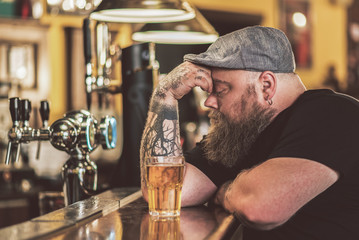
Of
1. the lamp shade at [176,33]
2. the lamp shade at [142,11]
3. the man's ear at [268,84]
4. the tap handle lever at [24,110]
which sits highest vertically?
the lamp shade at [142,11]

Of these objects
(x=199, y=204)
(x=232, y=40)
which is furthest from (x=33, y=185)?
(x=232, y=40)

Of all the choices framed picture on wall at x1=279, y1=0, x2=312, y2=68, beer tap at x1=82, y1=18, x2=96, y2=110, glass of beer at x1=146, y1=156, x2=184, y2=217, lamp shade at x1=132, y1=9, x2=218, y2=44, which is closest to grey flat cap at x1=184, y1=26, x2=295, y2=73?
glass of beer at x1=146, y1=156, x2=184, y2=217

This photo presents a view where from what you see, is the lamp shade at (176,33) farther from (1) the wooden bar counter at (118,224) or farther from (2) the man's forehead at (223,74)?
(1) the wooden bar counter at (118,224)

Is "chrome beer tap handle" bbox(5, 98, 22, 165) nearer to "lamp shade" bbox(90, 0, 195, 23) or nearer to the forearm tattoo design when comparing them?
the forearm tattoo design

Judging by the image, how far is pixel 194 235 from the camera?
1.10 meters

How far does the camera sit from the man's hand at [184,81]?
5.11ft

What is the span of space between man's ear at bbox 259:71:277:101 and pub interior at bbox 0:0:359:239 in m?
0.36

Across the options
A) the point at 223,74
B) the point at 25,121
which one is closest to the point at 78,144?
the point at 25,121

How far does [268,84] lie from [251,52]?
0.11 m

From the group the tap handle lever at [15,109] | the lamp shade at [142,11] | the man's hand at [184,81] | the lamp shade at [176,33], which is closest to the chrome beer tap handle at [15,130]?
the tap handle lever at [15,109]

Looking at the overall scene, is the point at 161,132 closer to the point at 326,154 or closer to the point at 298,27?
the point at 326,154

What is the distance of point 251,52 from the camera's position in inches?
58.4

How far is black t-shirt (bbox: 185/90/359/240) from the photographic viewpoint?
1.30 m

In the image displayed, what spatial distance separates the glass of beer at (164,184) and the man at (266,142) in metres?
0.15
